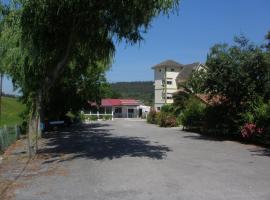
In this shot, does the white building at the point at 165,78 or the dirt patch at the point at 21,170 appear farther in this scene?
the white building at the point at 165,78

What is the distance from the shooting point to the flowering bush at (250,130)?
82.6 feet

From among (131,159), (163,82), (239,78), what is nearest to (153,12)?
(131,159)

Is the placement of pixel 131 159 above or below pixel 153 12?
below

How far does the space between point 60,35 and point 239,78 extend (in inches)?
459

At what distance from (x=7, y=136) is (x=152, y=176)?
42.1ft

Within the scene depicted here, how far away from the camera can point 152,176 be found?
44.1 feet

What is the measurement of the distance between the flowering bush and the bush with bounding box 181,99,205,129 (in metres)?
10.9

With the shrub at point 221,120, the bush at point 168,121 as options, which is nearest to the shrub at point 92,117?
the bush at point 168,121

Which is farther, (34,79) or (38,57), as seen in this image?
(34,79)

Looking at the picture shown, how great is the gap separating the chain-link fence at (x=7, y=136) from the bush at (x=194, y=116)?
14870mm

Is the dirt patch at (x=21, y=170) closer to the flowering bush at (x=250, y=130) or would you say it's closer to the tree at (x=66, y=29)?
the tree at (x=66, y=29)

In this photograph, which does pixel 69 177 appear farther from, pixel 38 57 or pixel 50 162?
pixel 38 57

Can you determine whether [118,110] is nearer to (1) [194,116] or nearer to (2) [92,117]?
(2) [92,117]

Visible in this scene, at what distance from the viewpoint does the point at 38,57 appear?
61.9ft
